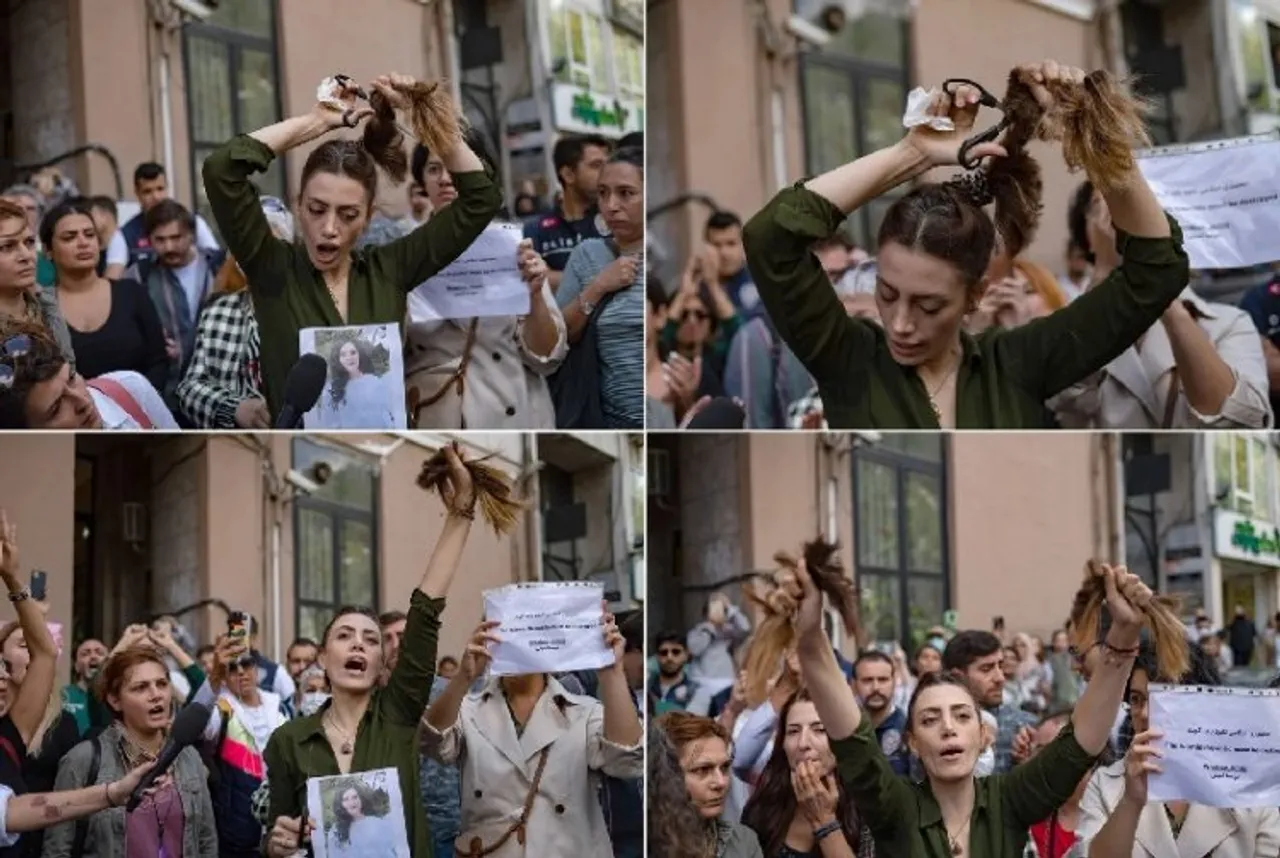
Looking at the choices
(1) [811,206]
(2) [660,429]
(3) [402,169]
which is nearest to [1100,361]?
(1) [811,206]

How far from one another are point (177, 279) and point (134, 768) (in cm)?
101

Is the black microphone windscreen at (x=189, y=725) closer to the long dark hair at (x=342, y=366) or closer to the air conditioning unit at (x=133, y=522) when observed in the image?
the air conditioning unit at (x=133, y=522)


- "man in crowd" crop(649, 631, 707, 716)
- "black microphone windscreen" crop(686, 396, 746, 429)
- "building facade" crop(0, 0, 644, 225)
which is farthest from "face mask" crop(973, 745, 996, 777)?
"building facade" crop(0, 0, 644, 225)

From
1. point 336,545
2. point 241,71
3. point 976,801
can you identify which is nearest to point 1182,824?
point 976,801

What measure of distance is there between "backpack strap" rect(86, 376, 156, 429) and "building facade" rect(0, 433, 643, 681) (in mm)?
61

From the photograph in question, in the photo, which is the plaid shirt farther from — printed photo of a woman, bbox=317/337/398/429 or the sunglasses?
the sunglasses

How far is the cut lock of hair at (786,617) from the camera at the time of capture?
12.9ft

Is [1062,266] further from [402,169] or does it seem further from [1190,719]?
[402,169]

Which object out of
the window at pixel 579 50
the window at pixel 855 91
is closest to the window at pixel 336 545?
the window at pixel 579 50

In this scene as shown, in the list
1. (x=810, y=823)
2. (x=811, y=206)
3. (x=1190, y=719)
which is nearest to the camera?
(x=811, y=206)

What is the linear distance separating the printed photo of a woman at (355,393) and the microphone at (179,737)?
0.64 meters

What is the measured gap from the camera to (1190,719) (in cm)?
419

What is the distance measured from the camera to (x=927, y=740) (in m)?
3.91

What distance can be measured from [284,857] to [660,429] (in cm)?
114
